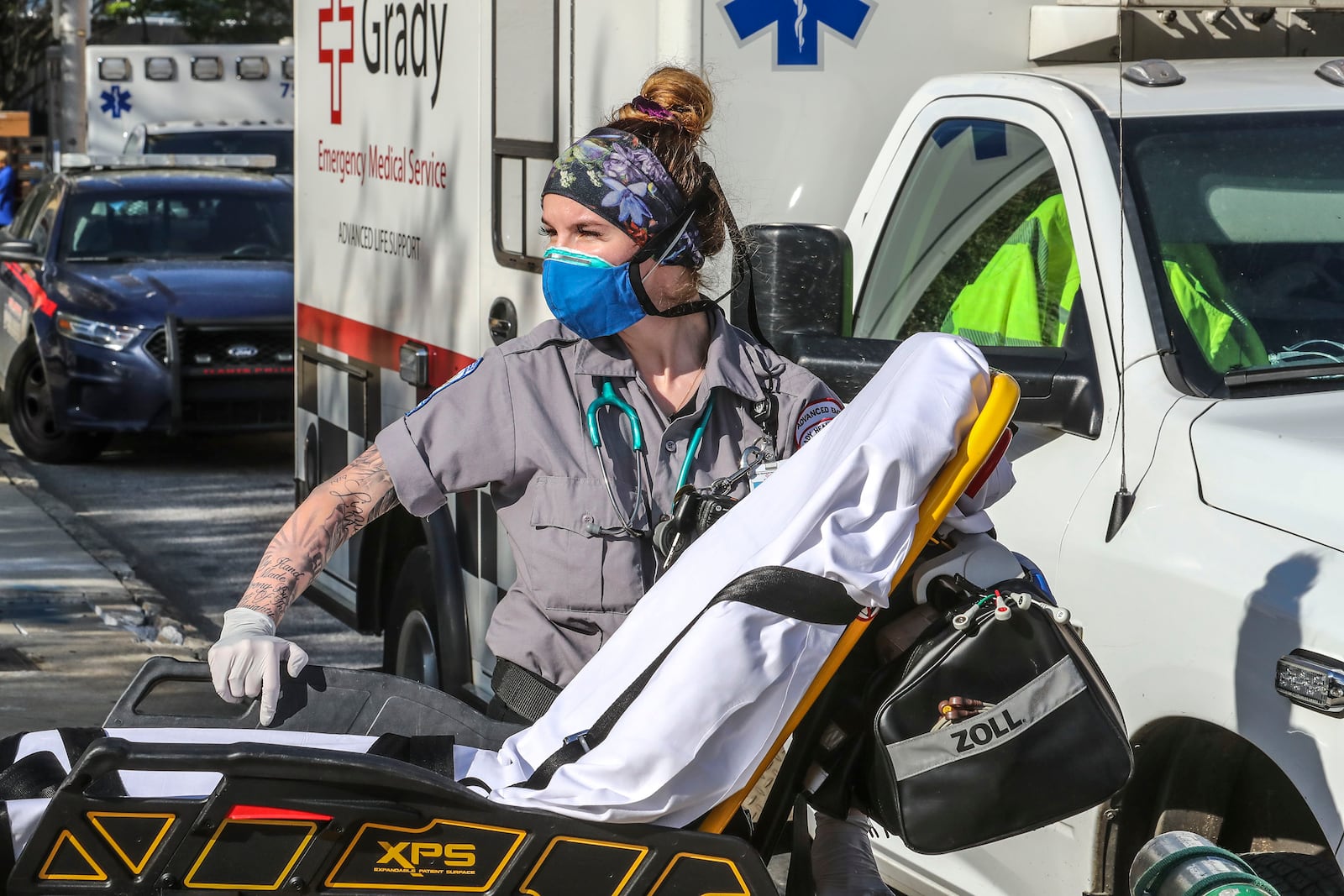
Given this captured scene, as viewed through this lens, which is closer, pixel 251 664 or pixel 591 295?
pixel 251 664

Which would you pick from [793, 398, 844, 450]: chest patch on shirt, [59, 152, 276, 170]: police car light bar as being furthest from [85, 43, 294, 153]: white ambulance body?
[793, 398, 844, 450]: chest patch on shirt

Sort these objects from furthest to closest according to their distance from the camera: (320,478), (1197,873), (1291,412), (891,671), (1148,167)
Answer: (320,478) < (1148,167) < (1291,412) < (891,671) < (1197,873)

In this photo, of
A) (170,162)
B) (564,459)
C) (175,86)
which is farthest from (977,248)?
(175,86)

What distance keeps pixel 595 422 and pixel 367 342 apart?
283cm

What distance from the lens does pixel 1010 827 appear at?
2143 millimetres

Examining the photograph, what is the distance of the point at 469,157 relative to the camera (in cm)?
442

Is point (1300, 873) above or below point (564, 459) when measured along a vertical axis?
below

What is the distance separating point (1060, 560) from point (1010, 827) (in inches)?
35.8

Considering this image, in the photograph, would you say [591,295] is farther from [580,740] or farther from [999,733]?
[999,733]

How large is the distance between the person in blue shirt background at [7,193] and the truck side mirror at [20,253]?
288 inches

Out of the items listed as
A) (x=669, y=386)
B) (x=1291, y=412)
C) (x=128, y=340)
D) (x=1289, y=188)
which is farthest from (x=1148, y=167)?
(x=128, y=340)

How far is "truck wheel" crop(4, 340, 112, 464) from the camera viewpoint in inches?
416

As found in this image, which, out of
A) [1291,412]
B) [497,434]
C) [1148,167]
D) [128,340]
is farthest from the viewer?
[128,340]

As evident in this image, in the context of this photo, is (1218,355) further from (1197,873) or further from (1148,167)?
(1197,873)
